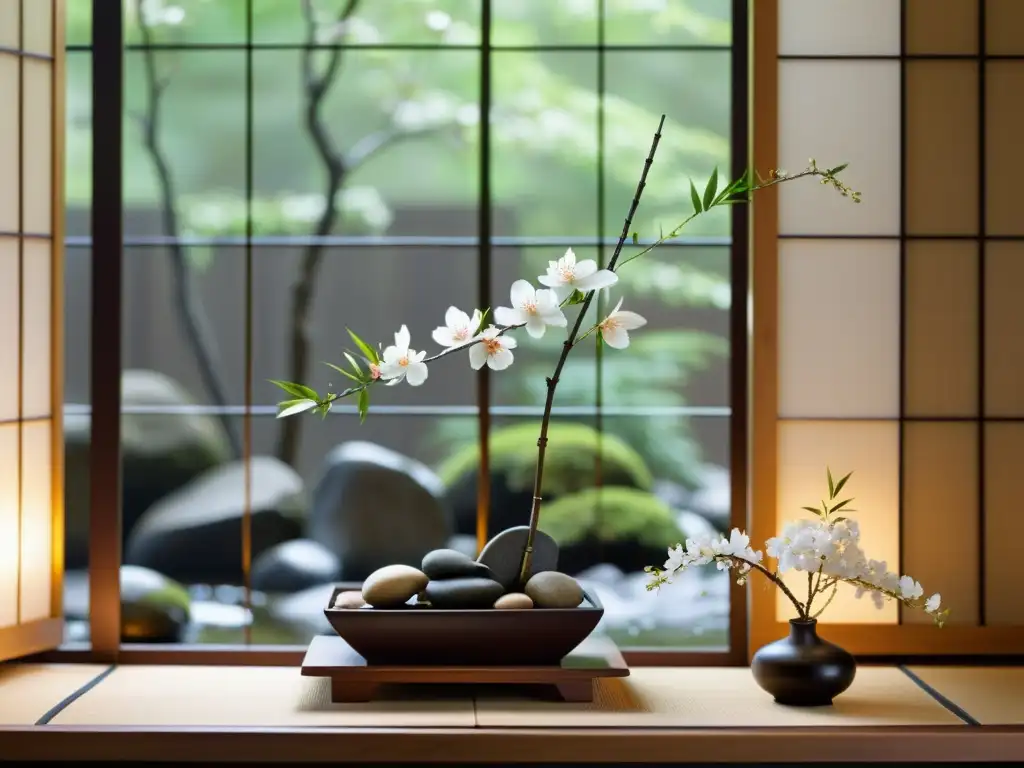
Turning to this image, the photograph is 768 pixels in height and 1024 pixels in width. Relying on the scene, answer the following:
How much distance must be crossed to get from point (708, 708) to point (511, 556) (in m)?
0.58

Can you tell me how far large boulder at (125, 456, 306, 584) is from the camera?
6.42 meters

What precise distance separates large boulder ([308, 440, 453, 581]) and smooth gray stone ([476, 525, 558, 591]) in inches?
133

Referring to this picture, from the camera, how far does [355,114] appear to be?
6895 millimetres

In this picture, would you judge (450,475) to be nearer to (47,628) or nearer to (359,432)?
(359,432)

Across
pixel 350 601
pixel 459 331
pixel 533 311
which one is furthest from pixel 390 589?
pixel 533 311

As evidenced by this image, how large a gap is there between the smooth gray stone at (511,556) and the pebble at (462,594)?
0.35 ft

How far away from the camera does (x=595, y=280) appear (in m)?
2.45

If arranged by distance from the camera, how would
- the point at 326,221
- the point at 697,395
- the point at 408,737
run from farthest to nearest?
the point at 697,395
the point at 326,221
the point at 408,737

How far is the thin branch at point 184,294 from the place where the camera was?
21.7 feet

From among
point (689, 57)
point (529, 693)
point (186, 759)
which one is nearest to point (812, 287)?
point (529, 693)

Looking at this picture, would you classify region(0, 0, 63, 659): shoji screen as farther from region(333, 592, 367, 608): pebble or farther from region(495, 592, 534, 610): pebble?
region(495, 592, 534, 610): pebble

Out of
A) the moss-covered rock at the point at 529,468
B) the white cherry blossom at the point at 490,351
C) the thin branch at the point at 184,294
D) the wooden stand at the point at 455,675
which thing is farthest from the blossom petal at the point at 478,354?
the moss-covered rock at the point at 529,468

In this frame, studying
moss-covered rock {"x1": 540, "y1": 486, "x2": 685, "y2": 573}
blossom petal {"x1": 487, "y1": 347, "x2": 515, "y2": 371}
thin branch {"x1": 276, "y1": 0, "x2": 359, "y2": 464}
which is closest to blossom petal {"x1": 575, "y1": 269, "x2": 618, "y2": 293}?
blossom petal {"x1": 487, "y1": 347, "x2": 515, "y2": 371}

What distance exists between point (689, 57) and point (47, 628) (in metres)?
5.91
